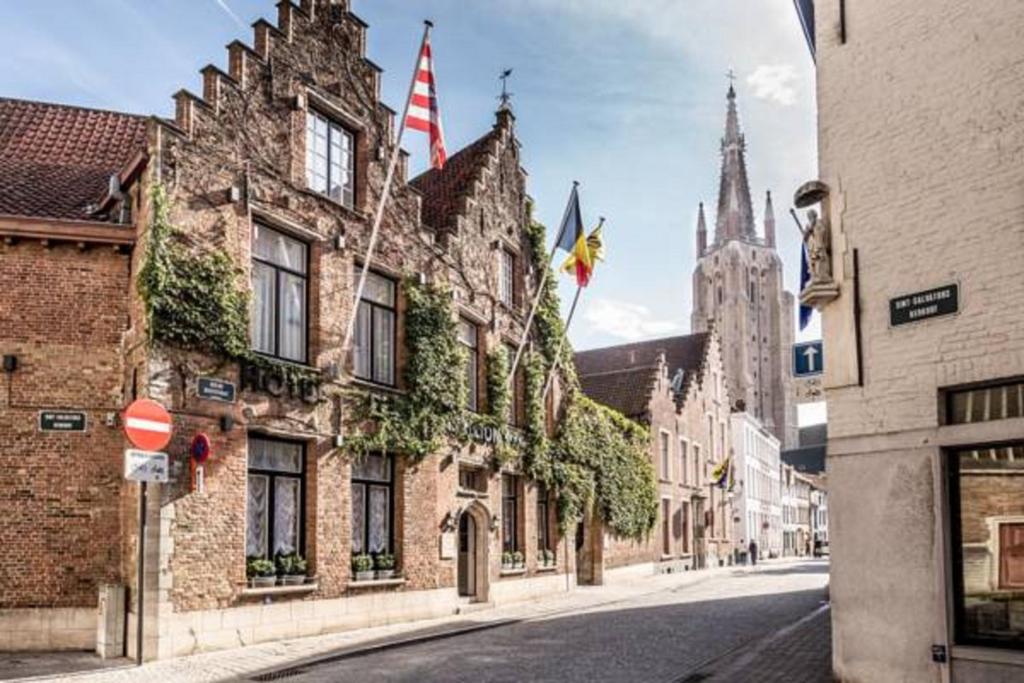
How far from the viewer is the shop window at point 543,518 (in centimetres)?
2669

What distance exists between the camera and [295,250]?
18000mm

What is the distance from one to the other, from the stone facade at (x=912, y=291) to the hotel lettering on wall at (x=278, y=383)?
9.14 metres

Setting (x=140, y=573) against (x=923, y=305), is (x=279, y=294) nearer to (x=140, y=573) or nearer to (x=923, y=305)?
(x=140, y=573)

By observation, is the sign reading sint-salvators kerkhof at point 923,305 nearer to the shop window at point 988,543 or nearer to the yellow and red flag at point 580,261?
the shop window at point 988,543

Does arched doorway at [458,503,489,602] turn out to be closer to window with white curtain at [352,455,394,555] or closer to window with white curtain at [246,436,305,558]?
window with white curtain at [352,455,394,555]

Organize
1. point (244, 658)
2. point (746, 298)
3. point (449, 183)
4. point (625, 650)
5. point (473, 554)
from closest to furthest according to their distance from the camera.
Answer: point (244, 658)
point (625, 650)
point (473, 554)
point (449, 183)
point (746, 298)

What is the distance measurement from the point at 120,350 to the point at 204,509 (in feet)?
9.36

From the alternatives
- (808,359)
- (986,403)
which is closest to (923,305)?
(986,403)

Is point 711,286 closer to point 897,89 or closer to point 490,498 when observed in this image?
point 490,498

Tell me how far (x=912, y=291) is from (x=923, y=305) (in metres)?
0.24

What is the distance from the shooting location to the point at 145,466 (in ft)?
43.7

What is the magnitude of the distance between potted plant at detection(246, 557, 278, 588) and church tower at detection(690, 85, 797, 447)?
102451 mm

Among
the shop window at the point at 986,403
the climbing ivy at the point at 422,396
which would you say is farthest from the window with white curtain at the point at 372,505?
the shop window at the point at 986,403

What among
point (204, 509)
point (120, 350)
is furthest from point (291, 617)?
point (120, 350)
